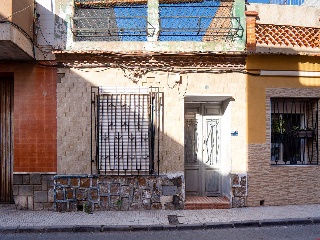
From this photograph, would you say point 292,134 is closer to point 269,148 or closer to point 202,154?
point 269,148

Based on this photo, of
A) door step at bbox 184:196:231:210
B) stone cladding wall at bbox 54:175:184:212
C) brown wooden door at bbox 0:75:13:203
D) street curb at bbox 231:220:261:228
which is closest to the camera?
street curb at bbox 231:220:261:228

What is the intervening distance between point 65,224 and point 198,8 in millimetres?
6403

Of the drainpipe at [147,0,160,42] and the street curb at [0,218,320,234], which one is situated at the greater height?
the drainpipe at [147,0,160,42]

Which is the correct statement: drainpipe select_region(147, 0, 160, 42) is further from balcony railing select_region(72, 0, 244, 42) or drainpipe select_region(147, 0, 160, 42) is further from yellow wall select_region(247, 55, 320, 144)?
yellow wall select_region(247, 55, 320, 144)

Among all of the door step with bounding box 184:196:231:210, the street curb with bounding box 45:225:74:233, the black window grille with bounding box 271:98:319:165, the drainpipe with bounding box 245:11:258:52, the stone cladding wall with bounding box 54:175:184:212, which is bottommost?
the street curb with bounding box 45:225:74:233

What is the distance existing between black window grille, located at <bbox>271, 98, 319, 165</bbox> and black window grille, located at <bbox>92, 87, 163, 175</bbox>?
3.33 metres

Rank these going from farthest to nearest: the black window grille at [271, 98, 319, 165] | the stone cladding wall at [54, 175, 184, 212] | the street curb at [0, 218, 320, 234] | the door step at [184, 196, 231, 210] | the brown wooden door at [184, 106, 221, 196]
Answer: the brown wooden door at [184, 106, 221, 196], the black window grille at [271, 98, 319, 165], the door step at [184, 196, 231, 210], the stone cladding wall at [54, 175, 184, 212], the street curb at [0, 218, 320, 234]

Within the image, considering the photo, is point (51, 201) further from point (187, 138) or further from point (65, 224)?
point (187, 138)

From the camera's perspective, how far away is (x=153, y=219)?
7797 mm

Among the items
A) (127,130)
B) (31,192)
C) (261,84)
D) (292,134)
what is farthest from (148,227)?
(292,134)

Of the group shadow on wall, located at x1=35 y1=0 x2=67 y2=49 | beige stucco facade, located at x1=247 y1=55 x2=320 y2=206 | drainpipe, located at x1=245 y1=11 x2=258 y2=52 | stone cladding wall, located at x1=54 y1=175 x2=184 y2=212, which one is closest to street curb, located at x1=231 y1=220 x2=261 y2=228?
beige stucco facade, located at x1=247 y1=55 x2=320 y2=206

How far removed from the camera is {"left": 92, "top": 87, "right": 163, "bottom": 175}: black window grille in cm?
888

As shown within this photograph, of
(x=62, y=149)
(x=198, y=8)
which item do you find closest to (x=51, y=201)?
(x=62, y=149)

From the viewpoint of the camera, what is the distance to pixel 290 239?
6.45 meters
